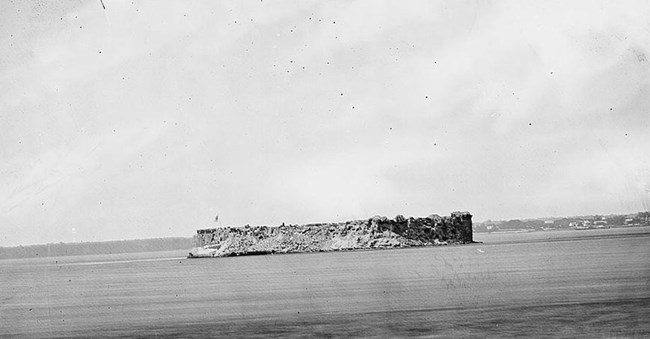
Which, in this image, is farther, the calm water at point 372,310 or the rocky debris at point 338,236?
the rocky debris at point 338,236

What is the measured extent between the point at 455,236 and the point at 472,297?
392ft

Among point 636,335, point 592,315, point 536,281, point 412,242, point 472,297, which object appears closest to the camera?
point 636,335

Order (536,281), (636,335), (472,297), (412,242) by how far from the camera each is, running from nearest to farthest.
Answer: (636,335) < (472,297) < (536,281) < (412,242)

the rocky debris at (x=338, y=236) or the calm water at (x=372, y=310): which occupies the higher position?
the rocky debris at (x=338, y=236)

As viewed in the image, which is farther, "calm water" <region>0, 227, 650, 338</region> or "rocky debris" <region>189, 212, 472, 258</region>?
"rocky debris" <region>189, 212, 472, 258</region>

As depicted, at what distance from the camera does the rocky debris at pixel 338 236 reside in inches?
6250

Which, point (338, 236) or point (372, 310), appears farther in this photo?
point (338, 236)

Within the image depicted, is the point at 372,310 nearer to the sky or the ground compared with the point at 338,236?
nearer to the ground

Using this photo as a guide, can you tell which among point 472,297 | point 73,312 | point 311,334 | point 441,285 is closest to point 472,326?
point 311,334

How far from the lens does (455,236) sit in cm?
16075

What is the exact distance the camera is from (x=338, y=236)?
162375 millimetres

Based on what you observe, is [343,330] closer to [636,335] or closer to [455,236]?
[636,335]

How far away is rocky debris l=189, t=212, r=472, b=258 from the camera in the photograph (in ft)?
521

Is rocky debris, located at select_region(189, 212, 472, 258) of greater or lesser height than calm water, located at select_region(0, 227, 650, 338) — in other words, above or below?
above
